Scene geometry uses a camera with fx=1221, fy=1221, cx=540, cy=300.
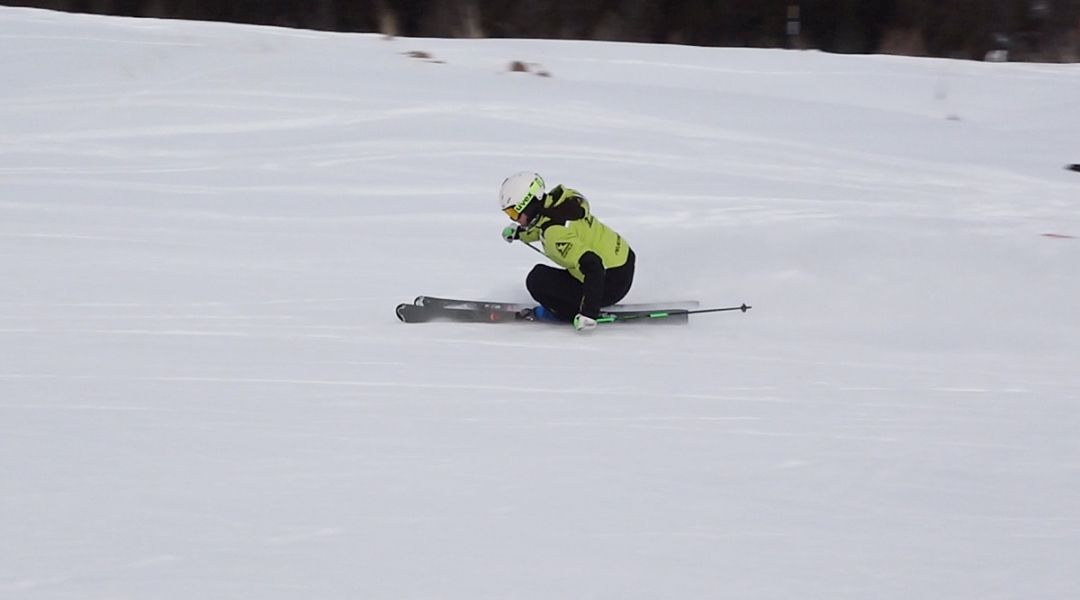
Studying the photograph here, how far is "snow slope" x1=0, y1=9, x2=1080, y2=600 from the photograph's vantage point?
13.6 ft

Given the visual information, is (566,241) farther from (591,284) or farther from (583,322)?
(583,322)

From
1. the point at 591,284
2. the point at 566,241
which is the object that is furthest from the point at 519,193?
the point at 591,284

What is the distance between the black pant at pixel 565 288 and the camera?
7.18 m

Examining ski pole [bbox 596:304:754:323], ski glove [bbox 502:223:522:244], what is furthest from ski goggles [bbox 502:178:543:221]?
ski pole [bbox 596:304:754:323]

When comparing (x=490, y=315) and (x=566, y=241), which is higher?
(x=566, y=241)

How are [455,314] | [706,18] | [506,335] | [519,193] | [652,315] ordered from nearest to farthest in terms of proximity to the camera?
[519,193] → [506,335] → [652,315] → [455,314] → [706,18]

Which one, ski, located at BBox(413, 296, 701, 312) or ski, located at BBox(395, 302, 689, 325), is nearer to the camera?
ski, located at BBox(395, 302, 689, 325)

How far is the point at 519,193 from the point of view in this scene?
6820 millimetres

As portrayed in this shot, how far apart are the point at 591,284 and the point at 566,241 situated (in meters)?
0.28

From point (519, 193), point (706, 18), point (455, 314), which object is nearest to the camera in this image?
point (519, 193)

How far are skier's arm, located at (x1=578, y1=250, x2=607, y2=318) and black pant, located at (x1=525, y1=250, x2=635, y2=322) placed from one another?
0.25m

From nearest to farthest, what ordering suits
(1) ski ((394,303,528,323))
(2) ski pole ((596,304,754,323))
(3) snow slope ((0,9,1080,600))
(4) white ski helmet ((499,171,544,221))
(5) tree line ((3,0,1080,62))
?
1. (3) snow slope ((0,9,1080,600))
2. (4) white ski helmet ((499,171,544,221))
3. (2) ski pole ((596,304,754,323))
4. (1) ski ((394,303,528,323))
5. (5) tree line ((3,0,1080,62))

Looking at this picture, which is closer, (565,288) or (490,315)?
(565,288)

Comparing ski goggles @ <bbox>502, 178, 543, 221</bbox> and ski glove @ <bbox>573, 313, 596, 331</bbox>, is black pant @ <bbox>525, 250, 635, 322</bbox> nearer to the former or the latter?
ski glove @ <bbox>573, 313, 596, 331</bbox>
